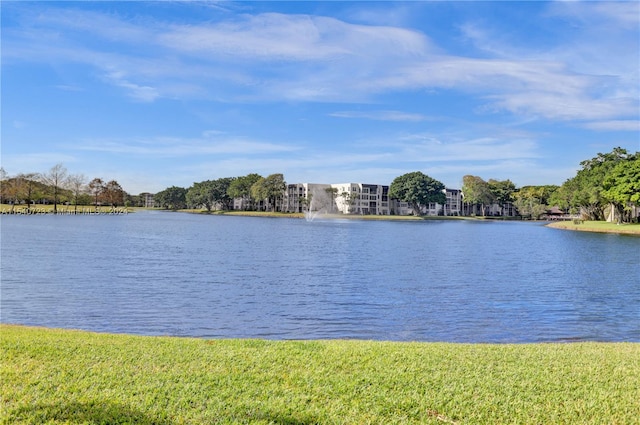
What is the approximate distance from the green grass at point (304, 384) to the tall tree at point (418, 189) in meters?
152

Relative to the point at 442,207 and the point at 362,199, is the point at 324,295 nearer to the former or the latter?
the point at 362,199

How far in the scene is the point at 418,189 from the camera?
159000 mm

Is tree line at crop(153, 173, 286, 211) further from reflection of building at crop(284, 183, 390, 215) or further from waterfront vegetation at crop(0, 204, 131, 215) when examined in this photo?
waterfront vegetation at crop(0, 204, 131, 215)

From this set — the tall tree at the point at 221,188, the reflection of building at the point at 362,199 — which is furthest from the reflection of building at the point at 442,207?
the tall tree at the point at 221,188

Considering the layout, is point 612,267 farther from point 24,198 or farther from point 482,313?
point 24,198

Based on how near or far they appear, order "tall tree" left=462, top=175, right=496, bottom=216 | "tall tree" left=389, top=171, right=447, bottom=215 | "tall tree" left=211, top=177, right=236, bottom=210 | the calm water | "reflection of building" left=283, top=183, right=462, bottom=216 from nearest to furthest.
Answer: the calm water, "tall tree" left=389, top=171, right=447, bottom=215, "tall tree" left=462, top=175, right=496, bottom=216, "reflection of building" left=283, top=183, right=462, bottom=216, "tall tree" left=211, top=177, right=236, bottom=210

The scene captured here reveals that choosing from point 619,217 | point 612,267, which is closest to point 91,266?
point 612,267

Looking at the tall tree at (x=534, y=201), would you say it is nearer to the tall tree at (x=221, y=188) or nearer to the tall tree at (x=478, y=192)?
the tall tree at (x=478, y=192)

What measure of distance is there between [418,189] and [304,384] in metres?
155

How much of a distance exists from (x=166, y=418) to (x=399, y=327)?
1064cm

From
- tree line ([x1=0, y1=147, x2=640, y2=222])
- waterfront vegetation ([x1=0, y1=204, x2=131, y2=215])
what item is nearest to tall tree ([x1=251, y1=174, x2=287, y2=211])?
tree line ([x1=0, y1=147, x2=640, y2=222])

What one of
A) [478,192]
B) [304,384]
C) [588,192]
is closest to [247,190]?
[478,192]

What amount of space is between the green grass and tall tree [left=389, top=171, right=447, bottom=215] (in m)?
152

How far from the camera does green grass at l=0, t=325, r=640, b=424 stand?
5891mm
